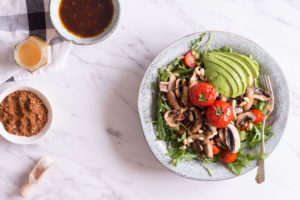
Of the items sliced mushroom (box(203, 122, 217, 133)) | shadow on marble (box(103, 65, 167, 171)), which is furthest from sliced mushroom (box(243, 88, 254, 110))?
shadow on marble (box(103, 65, 167, 171))

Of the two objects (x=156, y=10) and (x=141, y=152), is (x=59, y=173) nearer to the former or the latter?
(x=141, y=152)

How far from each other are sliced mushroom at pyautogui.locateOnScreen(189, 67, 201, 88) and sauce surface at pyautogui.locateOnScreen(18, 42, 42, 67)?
33.0 inches

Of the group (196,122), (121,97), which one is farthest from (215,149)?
(121,97)

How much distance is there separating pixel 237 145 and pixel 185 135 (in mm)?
283

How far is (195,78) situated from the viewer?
1.80 metres

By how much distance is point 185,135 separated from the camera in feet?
5.99

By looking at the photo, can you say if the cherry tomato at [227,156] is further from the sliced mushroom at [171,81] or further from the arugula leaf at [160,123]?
the sliced mushroom at [171,81]

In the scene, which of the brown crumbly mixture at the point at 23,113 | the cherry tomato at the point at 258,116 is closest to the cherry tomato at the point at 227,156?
the cherry tomato at the point at 258,116

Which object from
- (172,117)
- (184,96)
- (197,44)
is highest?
(197,44)

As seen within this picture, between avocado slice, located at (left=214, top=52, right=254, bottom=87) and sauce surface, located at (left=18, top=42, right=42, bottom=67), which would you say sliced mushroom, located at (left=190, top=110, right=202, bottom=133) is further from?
sauce surface, located at (left=18, top=42, right=42, bottom=67)

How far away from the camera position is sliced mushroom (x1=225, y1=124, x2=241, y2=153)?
1788 mm

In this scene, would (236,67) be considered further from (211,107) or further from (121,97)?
(121,97)

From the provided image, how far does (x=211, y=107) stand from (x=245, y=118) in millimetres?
220

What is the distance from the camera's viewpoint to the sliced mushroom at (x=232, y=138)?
70.4 inches
